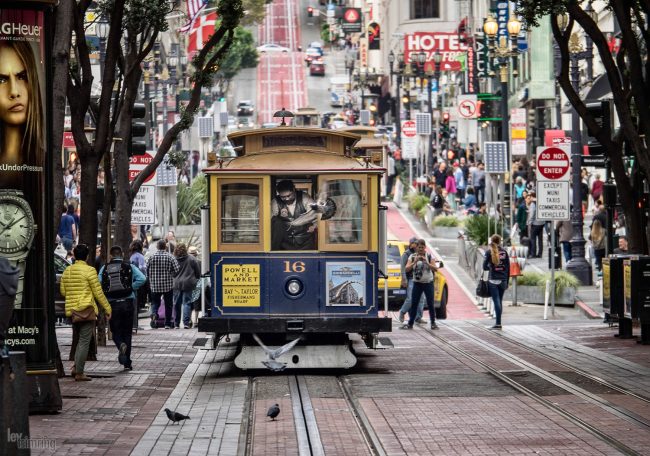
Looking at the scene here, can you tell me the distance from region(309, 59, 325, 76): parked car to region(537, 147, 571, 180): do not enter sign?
4481 inches

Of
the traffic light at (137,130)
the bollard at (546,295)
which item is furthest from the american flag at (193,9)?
the bollard at (546,295)

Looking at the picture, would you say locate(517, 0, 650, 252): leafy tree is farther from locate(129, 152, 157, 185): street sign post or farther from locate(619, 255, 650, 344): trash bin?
locate(129, 152, 157, 185): street sign post

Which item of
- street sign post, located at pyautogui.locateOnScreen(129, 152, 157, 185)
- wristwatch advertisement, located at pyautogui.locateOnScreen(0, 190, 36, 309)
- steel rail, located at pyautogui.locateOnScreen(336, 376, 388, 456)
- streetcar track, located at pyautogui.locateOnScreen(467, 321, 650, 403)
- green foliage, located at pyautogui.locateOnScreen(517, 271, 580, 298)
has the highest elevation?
street sign post, located at pyautogui.locateOnScreen(129, 152, 157, 185)

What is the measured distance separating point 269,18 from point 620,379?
5959 inches

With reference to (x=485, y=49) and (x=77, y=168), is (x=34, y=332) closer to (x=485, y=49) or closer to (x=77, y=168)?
(x=77, y=168)

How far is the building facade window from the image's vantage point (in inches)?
4574

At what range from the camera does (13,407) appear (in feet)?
37.9

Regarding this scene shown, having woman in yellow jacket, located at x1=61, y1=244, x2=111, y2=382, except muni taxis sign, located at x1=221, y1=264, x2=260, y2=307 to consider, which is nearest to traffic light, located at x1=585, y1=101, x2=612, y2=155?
except muni taxis sign, located at x1=221, y1=264, x2=260, y2=307

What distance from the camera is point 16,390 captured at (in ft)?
37.8

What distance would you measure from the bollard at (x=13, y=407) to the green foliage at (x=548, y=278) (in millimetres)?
22317

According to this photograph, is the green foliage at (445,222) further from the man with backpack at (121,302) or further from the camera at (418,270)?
the man with backpack at (121,302)

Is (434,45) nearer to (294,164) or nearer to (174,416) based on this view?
(294,164)

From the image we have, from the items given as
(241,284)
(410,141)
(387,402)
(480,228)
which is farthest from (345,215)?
(410,141)

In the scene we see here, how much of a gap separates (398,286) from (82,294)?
15658 mm
